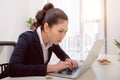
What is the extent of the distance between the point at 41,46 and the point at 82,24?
8.18 ft

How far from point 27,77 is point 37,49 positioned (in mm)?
267

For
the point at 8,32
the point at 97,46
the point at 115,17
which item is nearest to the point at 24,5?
the point at 8,32

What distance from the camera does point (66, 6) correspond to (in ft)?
12.2

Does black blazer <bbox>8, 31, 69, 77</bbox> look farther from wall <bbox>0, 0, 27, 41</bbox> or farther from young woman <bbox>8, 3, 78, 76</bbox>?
wall <bbox>0, 0, 27, 41</bbox>

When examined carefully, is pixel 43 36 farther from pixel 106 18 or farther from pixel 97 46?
pixel 106 18

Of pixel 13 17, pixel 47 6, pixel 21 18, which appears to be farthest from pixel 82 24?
pixel 47 6

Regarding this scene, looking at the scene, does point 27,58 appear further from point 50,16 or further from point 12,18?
point 12,18

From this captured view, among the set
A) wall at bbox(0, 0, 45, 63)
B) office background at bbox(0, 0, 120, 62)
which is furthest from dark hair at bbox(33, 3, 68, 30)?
office background at bbox(0, 0, 120, 62)

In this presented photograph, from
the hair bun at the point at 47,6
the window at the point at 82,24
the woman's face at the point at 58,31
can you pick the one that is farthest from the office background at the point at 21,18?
the woman's face at the point at 58,31

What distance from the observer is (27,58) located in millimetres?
1201

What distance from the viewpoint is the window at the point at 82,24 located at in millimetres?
3551

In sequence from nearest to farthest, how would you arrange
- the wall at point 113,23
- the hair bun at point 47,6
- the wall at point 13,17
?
the hair bun at point 47,6 → the wall at point 13,17 → the wall at point 113,23

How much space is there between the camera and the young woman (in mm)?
1025

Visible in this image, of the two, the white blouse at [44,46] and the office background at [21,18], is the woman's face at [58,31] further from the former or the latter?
the office background at [21,18]
